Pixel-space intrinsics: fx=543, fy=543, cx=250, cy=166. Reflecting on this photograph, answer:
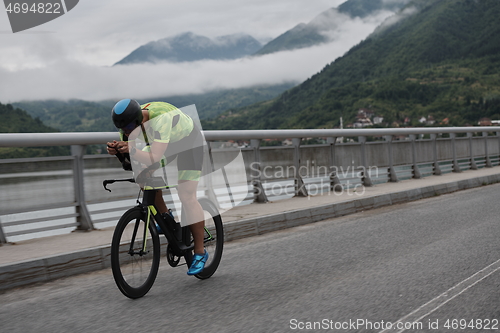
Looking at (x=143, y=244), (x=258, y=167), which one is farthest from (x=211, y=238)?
(x=258, y=167)

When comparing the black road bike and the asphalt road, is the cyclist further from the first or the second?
the asphalt road

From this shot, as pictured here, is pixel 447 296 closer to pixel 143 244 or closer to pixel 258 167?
pixel 143 244

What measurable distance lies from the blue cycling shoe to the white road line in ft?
6.07

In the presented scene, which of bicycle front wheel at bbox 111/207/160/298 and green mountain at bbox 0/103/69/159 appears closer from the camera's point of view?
bicycle front wheel at bbox 111/207/160/298

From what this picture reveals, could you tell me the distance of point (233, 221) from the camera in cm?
762

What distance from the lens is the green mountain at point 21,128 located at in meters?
6.57

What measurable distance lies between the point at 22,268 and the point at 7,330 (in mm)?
1470

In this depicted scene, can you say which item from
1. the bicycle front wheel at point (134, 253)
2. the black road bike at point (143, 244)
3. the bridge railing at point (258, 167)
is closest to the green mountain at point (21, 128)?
the bridge railing at point (258, 167)

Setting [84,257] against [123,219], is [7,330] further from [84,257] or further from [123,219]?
[84,257]

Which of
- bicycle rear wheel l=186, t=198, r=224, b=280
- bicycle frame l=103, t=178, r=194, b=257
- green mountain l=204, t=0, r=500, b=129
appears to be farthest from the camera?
green mountain l=204, t=0, r=500, b=129

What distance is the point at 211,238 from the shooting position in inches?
204

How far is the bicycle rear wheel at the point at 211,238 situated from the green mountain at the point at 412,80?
50.8m

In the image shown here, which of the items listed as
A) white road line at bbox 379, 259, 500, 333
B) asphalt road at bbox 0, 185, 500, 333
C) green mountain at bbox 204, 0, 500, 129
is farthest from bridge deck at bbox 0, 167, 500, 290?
green mountain at bbox 204, 0, 500, 129

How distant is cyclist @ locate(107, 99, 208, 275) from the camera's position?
4176 millimetres
